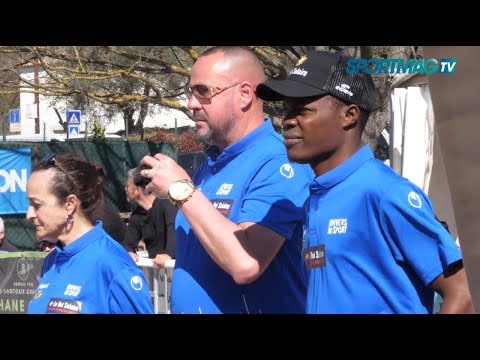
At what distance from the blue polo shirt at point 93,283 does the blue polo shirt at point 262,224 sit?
165 mm

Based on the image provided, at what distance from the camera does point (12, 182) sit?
14.2m

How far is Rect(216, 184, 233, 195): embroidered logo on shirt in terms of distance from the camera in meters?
3.03

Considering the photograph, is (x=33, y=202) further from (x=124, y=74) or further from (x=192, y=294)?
(x=124, y=74)

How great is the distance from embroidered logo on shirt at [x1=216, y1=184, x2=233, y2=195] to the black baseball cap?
0.50 m

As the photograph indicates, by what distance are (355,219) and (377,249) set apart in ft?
0.37

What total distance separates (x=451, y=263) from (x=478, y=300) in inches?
32.8

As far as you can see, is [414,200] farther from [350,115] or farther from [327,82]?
[327,82]

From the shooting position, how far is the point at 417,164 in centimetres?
641

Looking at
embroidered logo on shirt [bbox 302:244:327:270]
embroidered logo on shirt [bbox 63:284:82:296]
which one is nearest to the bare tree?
embroidered logo on shirt [bbox 63:284:82:296]

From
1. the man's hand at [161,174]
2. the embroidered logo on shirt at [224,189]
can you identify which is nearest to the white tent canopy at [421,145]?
the embroidered logo on shirt at [224,189]

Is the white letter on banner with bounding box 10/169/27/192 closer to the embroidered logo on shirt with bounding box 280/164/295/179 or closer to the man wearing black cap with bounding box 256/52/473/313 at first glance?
the embroidered logo on shirt with bounding box 280/164/295/179

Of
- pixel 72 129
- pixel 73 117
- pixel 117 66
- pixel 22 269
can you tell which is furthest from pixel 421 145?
pixel 72 129

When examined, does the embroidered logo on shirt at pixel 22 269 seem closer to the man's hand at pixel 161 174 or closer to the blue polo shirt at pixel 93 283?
the blue polo shirt at pixel 93 283
